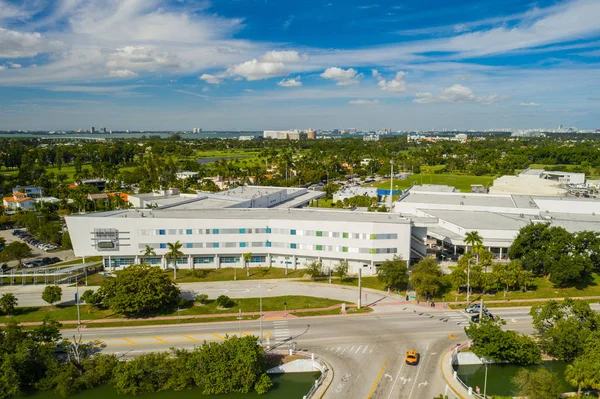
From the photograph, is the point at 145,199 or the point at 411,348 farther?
the point at 145,199

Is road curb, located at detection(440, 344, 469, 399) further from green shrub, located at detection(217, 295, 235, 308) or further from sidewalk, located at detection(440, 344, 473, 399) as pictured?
green shrub, located at detection(217, 295, 235, 308)

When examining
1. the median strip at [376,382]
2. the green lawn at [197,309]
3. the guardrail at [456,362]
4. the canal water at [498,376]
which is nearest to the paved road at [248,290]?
the green lawn at [197,309]

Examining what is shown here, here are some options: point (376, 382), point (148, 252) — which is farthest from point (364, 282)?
point (148, 252)

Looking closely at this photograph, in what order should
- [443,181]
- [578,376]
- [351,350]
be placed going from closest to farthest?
[578,376]
[351,350]
[443,181]

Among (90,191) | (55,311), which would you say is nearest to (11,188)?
(90,191)

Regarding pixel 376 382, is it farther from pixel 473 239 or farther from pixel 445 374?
pixel 473 239

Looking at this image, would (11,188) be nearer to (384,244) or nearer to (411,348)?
(384,244)

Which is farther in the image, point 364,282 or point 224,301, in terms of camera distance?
point 364,282
